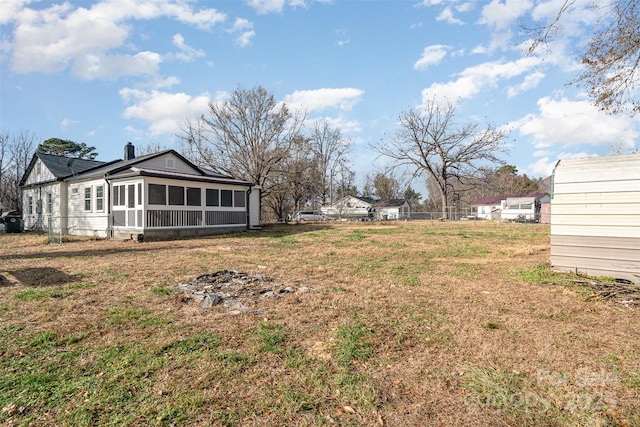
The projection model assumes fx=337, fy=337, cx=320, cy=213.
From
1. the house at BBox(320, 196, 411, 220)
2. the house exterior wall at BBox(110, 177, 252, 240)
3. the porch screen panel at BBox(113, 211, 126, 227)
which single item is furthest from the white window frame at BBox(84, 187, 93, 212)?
the house at BBox(320, 196, 411, 220)

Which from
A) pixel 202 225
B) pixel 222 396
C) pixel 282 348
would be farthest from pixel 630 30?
pixel 202 225

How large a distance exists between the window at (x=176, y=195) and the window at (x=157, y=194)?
0.26 meters

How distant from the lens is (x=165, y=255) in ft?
30.0

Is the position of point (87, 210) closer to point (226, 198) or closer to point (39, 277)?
point (226, 198)

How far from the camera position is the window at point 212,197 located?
52.6ft

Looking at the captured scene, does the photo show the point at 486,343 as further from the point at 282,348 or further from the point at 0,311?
the point at 0,311

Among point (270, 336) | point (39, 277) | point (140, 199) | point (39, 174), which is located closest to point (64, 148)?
point (39, 174)

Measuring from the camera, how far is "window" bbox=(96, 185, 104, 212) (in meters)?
15.2

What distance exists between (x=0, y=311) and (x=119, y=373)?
282 centimetres

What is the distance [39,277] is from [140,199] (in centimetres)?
769

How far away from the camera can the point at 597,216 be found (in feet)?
18.5

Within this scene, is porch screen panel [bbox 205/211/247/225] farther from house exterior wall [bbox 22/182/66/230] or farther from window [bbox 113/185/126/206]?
house exterior wall [bbox 22/182/66/230]

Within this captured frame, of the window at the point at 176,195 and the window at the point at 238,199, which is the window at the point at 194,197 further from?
the window at the point at 238,199

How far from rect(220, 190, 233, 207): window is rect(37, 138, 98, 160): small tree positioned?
27.3m
